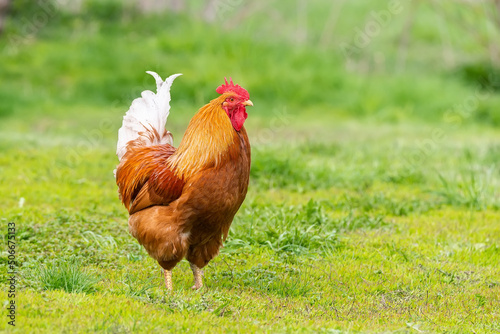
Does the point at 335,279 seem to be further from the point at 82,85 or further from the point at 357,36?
the point at 357,36

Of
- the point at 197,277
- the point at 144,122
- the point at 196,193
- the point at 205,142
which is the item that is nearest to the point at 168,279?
the point at 197,277

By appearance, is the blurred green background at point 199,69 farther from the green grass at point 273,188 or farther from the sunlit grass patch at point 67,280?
the sunlit grass patch at point 67,280

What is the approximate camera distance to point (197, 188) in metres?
4.50

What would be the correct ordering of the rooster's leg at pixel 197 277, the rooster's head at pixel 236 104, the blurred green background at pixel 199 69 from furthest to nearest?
the blurred green background at pixel 199 69 → the rooster's leg at pixel 197 277 → the rooster's head at pixel 236 104

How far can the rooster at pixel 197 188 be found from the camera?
4.53 metres

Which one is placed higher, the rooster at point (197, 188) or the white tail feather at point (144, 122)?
the white tail feather at point (144, 122)

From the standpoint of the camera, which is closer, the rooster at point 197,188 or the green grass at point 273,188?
the green grass at point 273,188

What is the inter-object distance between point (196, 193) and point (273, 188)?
337 centimetres

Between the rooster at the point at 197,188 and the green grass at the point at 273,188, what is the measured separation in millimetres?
300

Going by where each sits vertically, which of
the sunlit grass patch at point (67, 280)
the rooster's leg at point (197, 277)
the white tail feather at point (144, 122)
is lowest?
the rooster's leg at point (197, 277)

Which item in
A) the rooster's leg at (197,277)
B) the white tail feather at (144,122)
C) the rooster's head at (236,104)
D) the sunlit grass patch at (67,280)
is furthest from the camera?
the white tail feather at (144,122)

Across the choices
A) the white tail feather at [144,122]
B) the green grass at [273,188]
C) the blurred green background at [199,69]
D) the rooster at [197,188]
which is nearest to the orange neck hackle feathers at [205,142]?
the rooster at [197,188]

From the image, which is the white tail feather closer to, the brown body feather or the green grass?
the brown body feather

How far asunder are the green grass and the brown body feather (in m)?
0.32
